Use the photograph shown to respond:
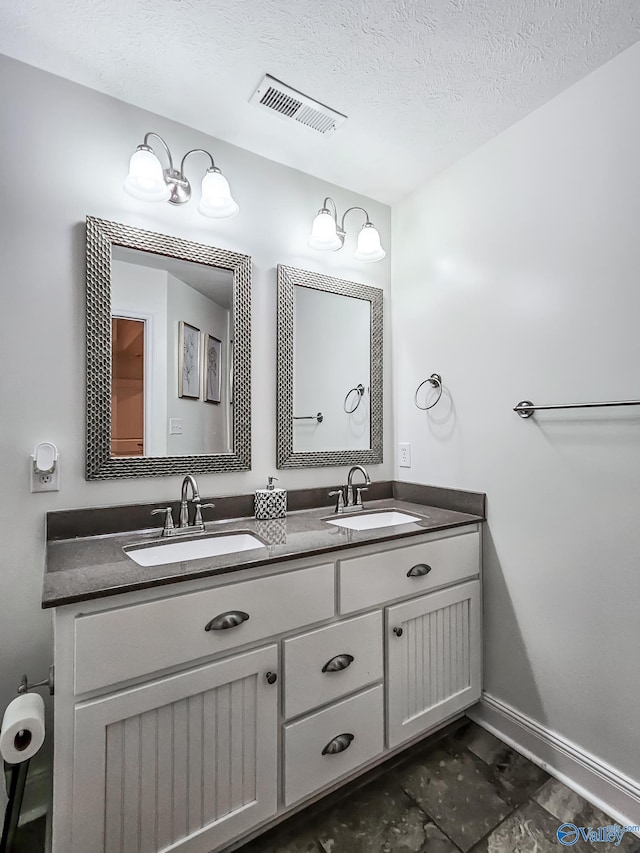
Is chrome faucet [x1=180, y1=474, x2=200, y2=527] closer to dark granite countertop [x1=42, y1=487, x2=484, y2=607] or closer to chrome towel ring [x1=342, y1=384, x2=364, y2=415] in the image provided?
dark granite countertop [x1=42, y1=487, x2=484, y2=607]

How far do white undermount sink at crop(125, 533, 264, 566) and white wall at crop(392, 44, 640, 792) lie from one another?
38.6 inches

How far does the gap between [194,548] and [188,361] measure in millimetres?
706

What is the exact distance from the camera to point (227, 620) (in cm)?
115

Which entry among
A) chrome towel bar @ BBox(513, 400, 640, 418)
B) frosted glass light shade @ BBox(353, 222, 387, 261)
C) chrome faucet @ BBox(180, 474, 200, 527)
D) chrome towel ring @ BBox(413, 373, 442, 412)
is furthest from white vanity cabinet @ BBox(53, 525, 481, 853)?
frosted glass light shade @ BBox(353, 222, 387, 261)

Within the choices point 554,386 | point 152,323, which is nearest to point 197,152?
point 152,323

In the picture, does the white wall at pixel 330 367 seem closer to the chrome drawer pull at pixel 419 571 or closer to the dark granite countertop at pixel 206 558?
the dark granite countertop at pixel 206 558

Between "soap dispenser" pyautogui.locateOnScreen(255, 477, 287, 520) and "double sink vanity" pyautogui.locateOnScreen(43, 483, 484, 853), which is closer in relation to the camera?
"double sink vanity" pyautogui.locateOnScreen(43, 483, 484, 853)

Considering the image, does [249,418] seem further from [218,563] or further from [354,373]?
[218,563]

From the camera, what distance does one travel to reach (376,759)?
4.83 feet

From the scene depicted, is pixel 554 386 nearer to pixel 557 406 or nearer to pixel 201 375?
pixel 557 406

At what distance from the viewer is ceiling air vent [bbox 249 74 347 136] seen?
150 cm

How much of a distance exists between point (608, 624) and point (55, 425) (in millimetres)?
1928

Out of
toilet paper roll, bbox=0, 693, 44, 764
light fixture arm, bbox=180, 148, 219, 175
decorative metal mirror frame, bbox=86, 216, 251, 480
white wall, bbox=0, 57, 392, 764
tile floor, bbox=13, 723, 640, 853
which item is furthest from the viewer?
light fixture arm, bbox=180, 148, 219, 175

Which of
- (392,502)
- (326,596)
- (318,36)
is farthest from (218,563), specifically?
(318,36)
